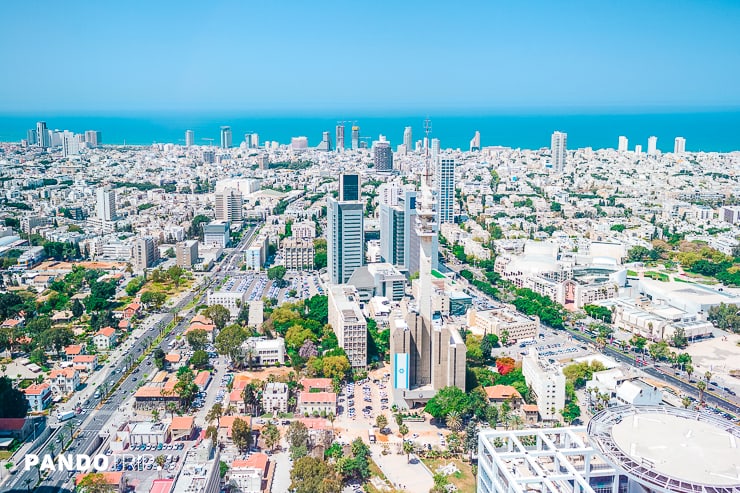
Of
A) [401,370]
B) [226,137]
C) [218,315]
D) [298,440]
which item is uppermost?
[226,137]

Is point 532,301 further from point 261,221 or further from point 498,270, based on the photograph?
point 261,221

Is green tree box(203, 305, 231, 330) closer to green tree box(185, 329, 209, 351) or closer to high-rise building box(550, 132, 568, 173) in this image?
green tree box(185, 329, 209, 351)

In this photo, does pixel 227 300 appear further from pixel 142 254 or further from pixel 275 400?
pixel 275 400

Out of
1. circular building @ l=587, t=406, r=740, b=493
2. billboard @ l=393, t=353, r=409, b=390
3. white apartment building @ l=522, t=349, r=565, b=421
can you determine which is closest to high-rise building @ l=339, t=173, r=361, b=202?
billboard @ l=393, t=353, r=409, b=390

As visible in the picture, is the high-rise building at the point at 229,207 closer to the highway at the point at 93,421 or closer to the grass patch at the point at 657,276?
the highway at the point at 93,421

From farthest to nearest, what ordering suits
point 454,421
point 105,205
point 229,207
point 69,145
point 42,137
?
point 42,137 → point 69,145 → point 229,207 → point 105,205 → point 454,421

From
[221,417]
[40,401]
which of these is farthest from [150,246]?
[221,417]

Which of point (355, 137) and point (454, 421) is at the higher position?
point (355, 137)

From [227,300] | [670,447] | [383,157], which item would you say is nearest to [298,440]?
[670,447]
